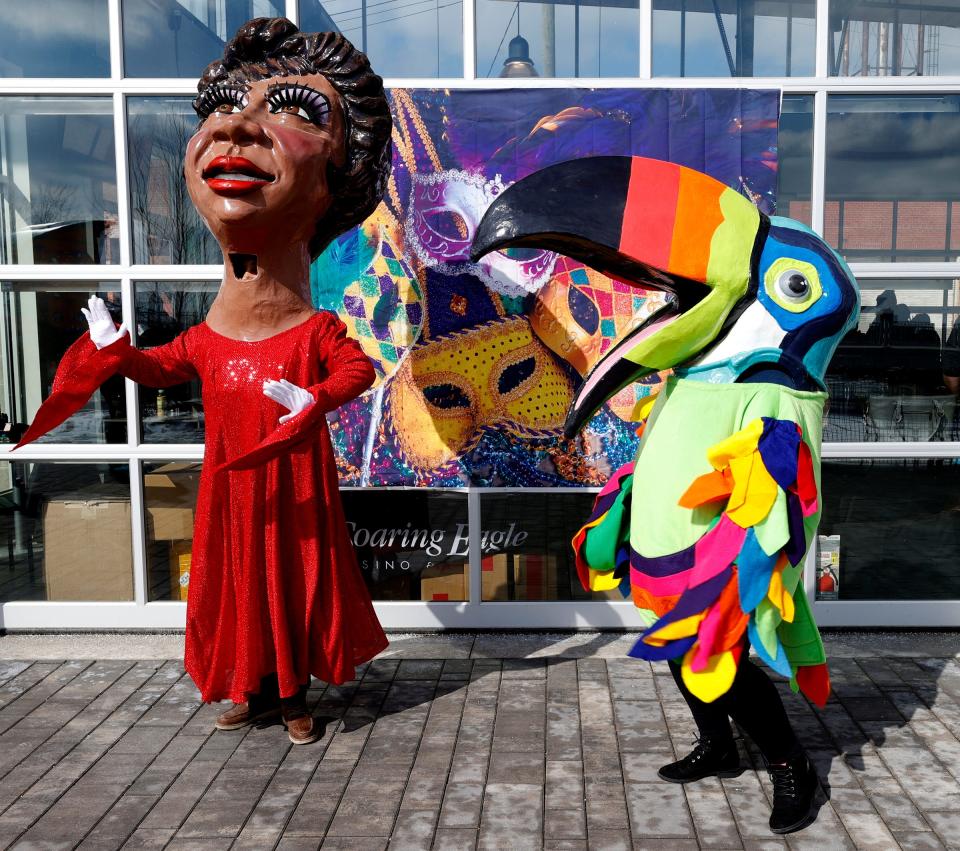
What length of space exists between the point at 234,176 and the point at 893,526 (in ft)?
11.2

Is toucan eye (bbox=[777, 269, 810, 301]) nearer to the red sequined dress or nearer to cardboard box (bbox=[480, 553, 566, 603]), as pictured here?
the red sequined dress

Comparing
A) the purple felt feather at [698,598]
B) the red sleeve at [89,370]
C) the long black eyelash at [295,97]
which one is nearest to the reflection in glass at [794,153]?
the long black eyelash at [295,97]

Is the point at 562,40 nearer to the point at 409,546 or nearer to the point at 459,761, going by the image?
the point at 409,546

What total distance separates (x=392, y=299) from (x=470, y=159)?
2.35 ft

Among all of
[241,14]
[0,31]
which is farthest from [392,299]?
[0,31]

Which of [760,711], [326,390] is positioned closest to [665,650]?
[760,711]

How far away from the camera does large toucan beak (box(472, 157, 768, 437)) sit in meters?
2.54

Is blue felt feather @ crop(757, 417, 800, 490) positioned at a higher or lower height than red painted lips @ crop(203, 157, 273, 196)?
lower

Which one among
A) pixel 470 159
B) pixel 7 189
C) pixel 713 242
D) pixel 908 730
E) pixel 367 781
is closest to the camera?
pixel 713 242

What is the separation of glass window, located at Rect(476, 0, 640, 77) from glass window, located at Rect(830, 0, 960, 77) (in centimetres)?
95

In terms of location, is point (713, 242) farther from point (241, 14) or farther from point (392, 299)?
point (241, 14)

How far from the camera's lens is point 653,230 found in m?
2.54

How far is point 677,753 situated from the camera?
3.13 meters

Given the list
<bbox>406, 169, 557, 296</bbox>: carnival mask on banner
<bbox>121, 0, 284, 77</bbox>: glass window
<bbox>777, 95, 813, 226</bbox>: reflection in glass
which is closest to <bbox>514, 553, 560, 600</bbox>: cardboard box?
<bbox>406, 169, 557, 296</bbox>: carnival mask on banner
